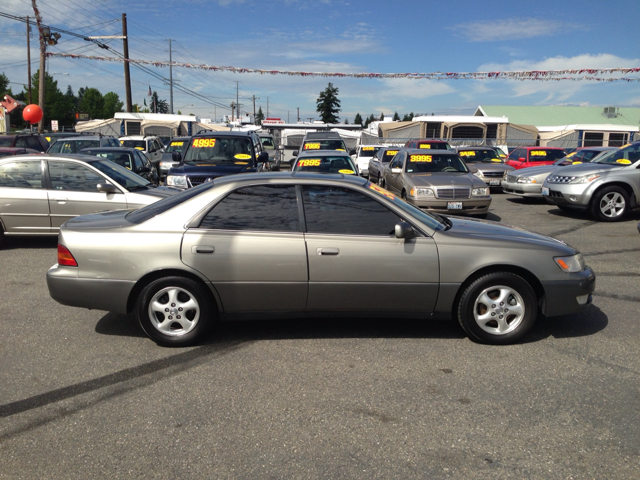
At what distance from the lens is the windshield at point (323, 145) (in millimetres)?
18656

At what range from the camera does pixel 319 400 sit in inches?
145

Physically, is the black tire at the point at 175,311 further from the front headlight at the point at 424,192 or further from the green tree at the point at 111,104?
the green tree at the point at 111,104

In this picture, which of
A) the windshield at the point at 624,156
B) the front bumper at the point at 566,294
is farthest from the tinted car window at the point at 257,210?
the windshield at the point at 624,156

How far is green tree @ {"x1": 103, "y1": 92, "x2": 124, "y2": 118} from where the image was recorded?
115 meters

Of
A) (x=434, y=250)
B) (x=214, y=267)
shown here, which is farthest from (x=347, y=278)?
(x=214, y=267)

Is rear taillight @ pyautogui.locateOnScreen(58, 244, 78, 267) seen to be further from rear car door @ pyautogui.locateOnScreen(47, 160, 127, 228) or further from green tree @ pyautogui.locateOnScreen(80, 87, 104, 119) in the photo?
green tree @ pyautogui.locateOnScreen(80, 87, 104, 119)

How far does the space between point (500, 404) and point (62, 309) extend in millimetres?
4467

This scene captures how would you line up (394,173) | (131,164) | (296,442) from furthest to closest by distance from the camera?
(131,164)
(394,173)
(296,442)

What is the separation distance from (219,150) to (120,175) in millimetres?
3349

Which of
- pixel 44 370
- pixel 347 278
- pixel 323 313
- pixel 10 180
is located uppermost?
pixel 10 180

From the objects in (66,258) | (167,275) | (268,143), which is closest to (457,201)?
(167,275)

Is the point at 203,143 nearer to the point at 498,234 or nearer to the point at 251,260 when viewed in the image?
the point at 251,260

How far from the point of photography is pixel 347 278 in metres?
4.53

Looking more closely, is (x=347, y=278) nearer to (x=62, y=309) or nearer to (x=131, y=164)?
(x=62, y=309)
